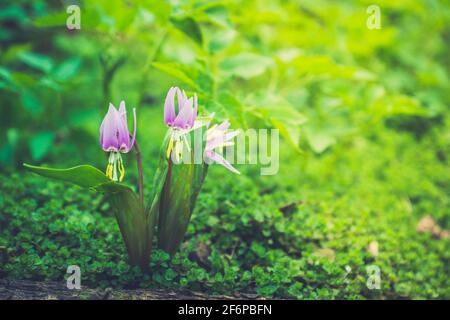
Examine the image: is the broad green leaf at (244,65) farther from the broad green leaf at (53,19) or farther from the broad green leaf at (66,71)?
the broad green leaf at (66,71)

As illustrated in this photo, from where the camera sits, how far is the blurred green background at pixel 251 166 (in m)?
1.63

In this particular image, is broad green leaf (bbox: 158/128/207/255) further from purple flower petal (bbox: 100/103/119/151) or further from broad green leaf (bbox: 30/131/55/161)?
broad green leaf (bbox: 30/131/55/161)

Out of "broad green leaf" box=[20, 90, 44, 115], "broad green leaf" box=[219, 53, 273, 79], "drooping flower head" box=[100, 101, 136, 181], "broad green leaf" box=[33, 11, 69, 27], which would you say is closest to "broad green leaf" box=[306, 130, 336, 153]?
"broad green leaf" box=[219, 53, 273, 79]

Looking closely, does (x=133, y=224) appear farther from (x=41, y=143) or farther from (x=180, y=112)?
(x=41, y=143)

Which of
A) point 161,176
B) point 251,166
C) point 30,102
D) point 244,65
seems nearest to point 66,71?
point 30,102

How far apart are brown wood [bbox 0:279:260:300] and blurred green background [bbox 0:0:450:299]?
0.04 metres

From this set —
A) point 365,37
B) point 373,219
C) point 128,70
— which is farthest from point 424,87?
point 128,70

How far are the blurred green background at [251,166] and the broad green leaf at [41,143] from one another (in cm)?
1

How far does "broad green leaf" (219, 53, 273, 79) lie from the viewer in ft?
6.51

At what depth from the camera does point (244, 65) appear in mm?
2023

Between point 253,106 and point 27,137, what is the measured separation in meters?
1.36

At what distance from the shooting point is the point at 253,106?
5.70ft
